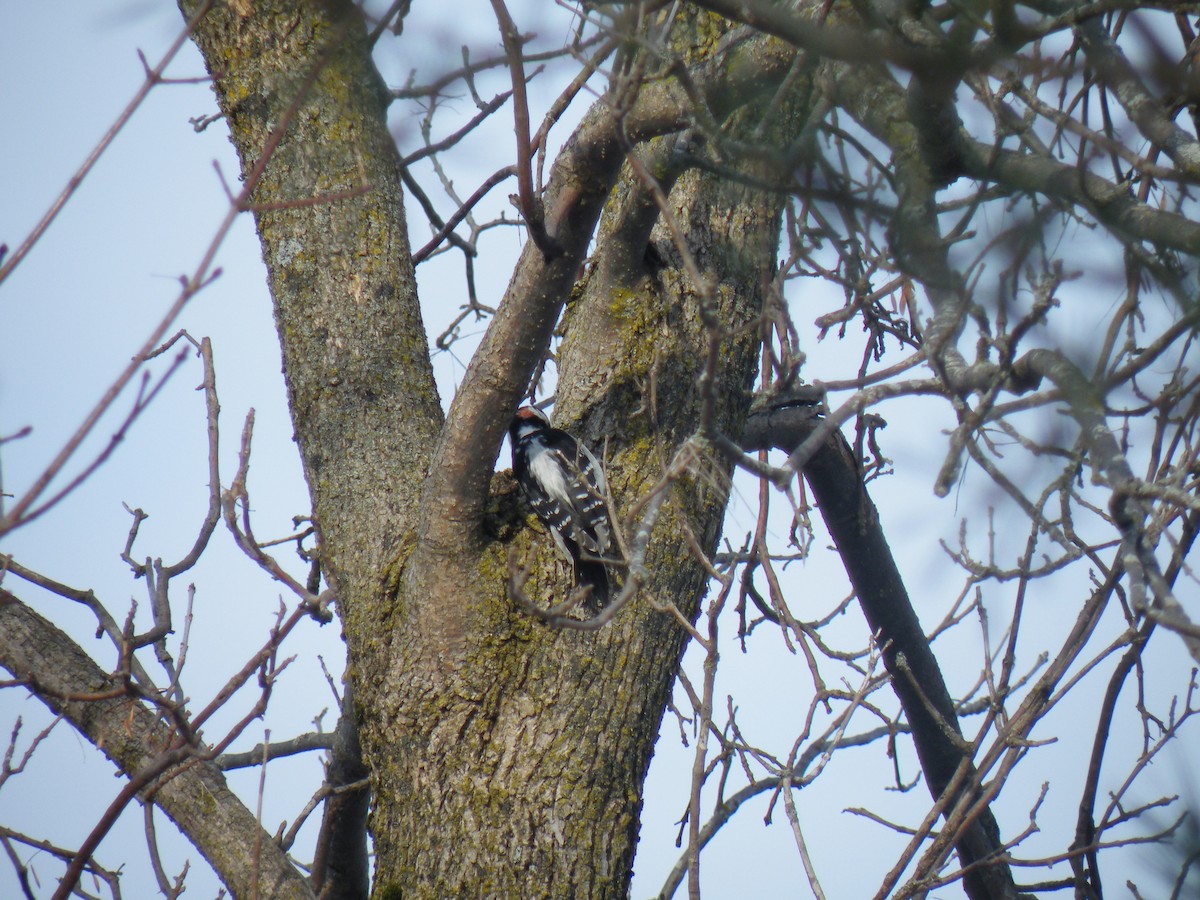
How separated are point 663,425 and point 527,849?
3.74ft

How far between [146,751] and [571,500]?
4.64 feet

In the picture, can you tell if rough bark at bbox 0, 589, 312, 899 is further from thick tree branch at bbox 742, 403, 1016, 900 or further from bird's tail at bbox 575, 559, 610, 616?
thick tree branch at bbox 742, 403, 1016, 900

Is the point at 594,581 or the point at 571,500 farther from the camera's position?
the point at 571,500

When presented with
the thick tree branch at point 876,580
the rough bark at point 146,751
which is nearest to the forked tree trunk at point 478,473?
the rough bark at point 146,751

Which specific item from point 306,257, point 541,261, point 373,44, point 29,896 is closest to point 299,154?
point 306,257

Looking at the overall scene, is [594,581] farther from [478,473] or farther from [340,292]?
[340,292]

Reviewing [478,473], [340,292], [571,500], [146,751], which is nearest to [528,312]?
[478,473]

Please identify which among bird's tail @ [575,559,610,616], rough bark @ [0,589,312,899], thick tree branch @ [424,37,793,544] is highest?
thick tree branch @ [424,37,793,544]

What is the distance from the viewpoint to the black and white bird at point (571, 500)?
267 cm

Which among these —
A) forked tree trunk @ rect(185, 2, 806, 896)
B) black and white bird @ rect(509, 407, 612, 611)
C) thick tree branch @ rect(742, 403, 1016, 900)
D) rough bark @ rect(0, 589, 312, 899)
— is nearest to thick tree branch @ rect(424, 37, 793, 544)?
forked tree trunk @ rect(185, 2, 806, 896)

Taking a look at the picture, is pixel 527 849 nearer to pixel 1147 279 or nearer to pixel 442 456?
pixel 442 456

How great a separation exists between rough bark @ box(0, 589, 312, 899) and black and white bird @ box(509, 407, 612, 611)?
3.47 feet

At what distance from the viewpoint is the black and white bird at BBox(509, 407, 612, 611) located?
2.67m

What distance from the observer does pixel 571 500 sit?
10.4ft
